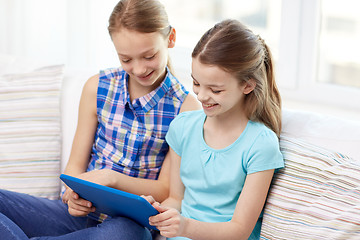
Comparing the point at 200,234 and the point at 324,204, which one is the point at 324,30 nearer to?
the point at 324,204

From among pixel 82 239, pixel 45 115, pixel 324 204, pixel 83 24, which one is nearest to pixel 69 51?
pixel 83 24

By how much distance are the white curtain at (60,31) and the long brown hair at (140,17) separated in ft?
3.34

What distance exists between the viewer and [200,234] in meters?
1.39

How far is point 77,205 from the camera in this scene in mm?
1552

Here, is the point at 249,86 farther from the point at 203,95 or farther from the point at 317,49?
the point at 317,49

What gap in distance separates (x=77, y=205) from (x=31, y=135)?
0.41 metres

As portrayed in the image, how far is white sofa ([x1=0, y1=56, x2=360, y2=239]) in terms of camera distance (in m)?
1.34

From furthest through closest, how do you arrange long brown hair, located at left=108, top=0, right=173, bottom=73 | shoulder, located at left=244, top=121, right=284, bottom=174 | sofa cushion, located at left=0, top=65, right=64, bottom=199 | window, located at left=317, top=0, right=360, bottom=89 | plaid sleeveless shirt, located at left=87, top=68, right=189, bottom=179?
window, located at left=317, top=0, right=360, bottom=89 → sofa cushion, located at left=0, top=65, right=64, bottom=199 → plaid sleeveless shirt, located at left=87, top=68, right=189, bottom=179 → long brown hair, located at left=108, top=0, right=173, bottom=73 → shoulder, located at left=244, top=121, right=284, bottom=174

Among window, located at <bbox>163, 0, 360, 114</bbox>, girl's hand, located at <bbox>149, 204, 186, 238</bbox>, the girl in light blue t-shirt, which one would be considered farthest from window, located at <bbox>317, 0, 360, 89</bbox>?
girl's hand, located at <bbox>149, 204, 186, 238</bbox>

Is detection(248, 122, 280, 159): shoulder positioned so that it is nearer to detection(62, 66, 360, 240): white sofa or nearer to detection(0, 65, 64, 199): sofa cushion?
detection(62, 66, 360, 240): white sofa

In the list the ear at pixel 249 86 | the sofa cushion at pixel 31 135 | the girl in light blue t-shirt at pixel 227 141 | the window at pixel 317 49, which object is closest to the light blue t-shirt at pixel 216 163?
the girl in light blue t-shirt at pixel 227 141

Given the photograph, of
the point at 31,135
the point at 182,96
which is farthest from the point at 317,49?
the point at 31,135

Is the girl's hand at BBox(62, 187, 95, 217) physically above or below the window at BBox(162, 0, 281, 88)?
below

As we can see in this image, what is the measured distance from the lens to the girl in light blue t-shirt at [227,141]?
137 centimetres
